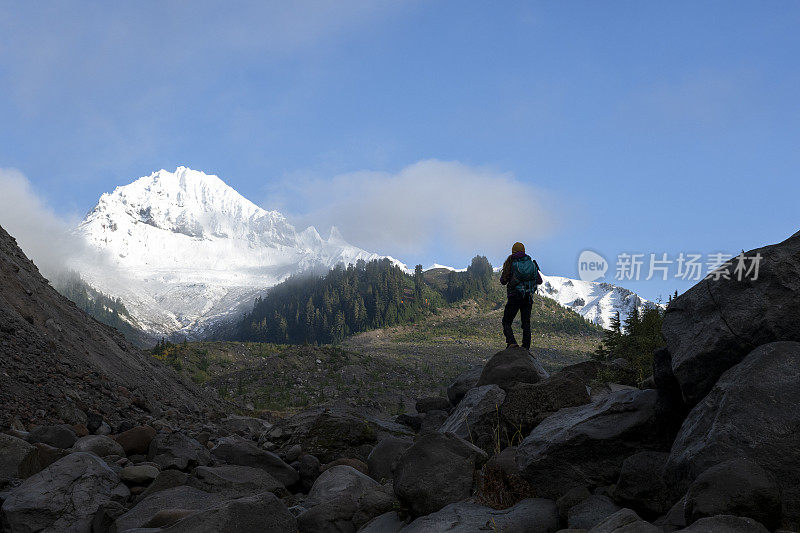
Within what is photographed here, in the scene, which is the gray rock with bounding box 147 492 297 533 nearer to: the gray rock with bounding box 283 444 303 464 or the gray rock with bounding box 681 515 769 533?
the gray rock with bounding box 283 444 303 464

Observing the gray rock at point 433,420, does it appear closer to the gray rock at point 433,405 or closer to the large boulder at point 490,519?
the gray rock at point 433,405

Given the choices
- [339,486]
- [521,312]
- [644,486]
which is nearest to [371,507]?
[339,486]

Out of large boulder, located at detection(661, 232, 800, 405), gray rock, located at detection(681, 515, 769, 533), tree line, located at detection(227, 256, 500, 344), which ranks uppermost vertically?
tree line, located at detection(227, 256, 500, 344)

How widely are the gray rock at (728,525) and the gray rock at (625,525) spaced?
1.03 ft

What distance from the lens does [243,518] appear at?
5.87 m

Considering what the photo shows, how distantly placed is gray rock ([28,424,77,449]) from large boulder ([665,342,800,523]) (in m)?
9.22

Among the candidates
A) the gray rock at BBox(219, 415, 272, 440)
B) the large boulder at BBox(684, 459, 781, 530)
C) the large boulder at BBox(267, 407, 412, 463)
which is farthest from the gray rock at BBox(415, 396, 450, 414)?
the large boulder at BBox(684, 459, 781, 530)

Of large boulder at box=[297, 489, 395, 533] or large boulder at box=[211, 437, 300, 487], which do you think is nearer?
large boulder at box=[297, 489, 395, 533]

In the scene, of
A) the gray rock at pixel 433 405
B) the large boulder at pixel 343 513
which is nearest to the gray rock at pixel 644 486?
the large boulder at pixel 343 513

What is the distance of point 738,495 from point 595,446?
1981 millimetres

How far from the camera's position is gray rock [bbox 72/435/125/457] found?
9.11 m

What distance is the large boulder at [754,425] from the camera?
4.25 meters

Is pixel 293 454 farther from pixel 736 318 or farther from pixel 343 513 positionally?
pixel 736 318

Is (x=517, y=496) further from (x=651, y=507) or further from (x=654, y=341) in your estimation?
(x=654, y=341)
